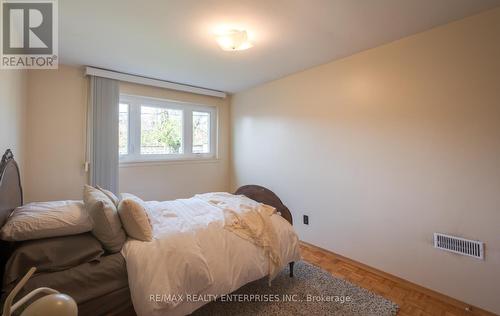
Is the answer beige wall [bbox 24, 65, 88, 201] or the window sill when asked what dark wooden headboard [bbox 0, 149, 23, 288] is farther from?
the window sill

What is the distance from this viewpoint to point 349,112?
261 centimetres

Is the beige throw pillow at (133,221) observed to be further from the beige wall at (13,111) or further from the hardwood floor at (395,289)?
the hardwood floor at (395,289)

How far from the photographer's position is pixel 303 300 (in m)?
1.92

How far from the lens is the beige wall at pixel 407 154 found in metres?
1.79

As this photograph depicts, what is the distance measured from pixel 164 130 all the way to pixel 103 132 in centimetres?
89

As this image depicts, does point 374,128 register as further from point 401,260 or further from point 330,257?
point 330,257

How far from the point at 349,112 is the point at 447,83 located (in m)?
0.87

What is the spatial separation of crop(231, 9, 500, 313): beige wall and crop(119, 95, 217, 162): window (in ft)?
5.25

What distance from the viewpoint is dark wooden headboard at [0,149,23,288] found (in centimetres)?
131

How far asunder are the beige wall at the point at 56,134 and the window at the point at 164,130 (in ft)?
1.67

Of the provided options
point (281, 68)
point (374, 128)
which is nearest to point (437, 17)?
point (374, 128)

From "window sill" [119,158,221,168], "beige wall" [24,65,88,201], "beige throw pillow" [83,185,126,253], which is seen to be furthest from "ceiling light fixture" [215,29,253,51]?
"window sill" [119,158,221,168]

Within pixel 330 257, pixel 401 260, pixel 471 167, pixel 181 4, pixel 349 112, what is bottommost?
pixel 330 257

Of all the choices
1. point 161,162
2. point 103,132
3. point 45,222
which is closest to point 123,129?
point 103,132
